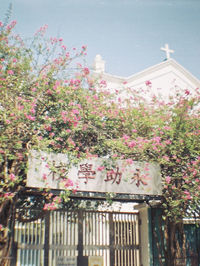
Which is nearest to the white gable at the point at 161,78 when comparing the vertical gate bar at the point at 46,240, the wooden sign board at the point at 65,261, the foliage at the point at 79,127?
the foliage at the point at 79,127

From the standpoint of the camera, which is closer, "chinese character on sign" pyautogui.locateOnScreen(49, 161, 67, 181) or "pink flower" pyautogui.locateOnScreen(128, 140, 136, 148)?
"chinese character on sign" pyautogui.locateOnScreen(49, 161, 67, 181)

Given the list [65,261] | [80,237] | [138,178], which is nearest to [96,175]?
[138,178]

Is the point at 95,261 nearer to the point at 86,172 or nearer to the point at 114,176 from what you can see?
the point at 114,176

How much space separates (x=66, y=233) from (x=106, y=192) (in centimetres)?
148

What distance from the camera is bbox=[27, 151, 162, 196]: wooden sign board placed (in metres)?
6.78

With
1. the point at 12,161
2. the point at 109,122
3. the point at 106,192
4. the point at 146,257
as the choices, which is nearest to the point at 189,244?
the point at 146,257

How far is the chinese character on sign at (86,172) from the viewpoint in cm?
723

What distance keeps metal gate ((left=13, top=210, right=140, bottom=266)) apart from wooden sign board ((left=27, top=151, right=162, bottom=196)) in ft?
3.85

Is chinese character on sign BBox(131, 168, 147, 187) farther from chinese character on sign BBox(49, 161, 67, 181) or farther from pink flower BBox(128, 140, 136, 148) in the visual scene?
chinese character on sign BBox(49, 161, 67, 181)

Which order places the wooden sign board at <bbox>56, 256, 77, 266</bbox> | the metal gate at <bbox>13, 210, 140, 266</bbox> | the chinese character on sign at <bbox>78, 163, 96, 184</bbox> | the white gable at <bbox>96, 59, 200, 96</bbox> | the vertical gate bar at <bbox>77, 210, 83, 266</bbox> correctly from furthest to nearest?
1. the white gable at <bbox>96, 59, 200, 96</bbox>
2. the vertical gate bar at <bbox>77, 210, 83, 266</bbox>
3. the wooden sign board at <bbox>56, 256, 77, 266</bbox>
4. the metal gate at <bbox>13, 210, 140, 266</bbox>
5. the chinese character on sign at <bbox>78, 163, 96, 184</bbox>

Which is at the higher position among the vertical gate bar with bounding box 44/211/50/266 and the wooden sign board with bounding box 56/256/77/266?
the vertical gate bar with bounding box 44/211/50/266

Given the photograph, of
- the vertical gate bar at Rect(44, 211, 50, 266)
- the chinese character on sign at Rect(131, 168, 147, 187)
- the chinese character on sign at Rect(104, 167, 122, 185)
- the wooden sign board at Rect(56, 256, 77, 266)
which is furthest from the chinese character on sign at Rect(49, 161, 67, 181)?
the wooden sign board at Rect(56, 256, 77, 266)

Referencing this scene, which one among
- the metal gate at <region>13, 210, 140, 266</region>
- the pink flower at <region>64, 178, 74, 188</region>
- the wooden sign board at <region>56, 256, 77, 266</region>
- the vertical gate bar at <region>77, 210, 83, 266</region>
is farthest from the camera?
the vertical gate bar at <region>77, 210, 83, 266</region>

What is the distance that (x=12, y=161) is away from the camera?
283 inches
